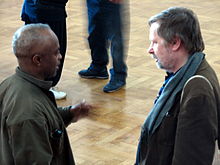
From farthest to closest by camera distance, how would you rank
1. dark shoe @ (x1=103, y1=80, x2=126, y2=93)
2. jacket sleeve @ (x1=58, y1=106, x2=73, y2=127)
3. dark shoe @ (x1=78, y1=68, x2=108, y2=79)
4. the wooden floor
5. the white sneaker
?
dark shoe @ (x1=78, y1=68, x2=108, y2=79) < dark shoe @ (x1=103, y1=80, x2=126, y2=93) < the white sneaker < the wooden floor < jacket sleeve @ (x1=58, y1=106, x2=73, y2=127)

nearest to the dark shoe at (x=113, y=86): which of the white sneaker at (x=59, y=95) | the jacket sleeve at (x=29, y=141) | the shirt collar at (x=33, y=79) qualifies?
the white sneaker at (x=59, y=95)

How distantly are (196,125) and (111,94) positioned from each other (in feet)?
9.41

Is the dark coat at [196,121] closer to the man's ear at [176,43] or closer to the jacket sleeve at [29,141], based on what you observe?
the man's ear at [176,43]

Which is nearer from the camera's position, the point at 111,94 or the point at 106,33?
the point at 111,94

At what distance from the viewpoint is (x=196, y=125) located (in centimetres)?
232

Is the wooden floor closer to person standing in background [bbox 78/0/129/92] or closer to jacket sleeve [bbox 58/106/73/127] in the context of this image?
person standing in background [bbox 78/0/129/92]

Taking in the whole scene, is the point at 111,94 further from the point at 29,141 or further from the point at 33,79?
the point at 29,141

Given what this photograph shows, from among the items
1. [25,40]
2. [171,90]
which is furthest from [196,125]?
[25,40]

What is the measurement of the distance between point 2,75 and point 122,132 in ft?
5.87

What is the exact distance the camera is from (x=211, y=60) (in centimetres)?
607

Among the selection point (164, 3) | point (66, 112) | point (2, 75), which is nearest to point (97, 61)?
point (2, 75)

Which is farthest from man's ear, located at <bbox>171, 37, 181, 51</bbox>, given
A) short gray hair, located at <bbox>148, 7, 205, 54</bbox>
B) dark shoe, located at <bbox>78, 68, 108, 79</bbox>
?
dark shoe, located at <bbox>78, 68, 108, 79</bbox>

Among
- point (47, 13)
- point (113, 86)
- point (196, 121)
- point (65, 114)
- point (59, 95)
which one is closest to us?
point (196, 121)

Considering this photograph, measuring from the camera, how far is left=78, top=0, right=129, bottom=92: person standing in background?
5.14 metres
